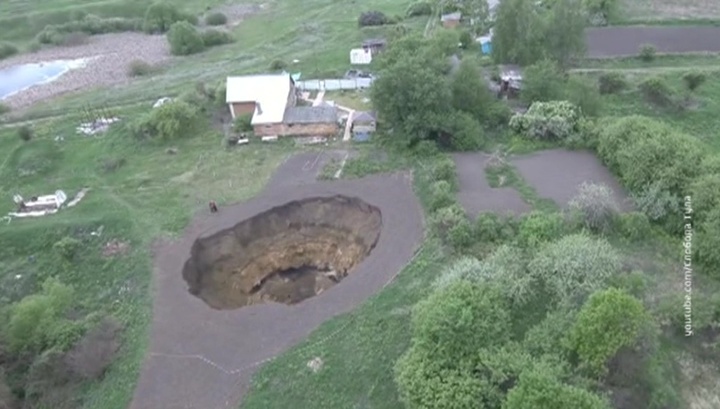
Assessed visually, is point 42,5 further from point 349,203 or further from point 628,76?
point 628,76

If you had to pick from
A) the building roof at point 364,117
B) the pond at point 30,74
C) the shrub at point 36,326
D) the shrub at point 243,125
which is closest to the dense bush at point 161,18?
the pond at point 30,74

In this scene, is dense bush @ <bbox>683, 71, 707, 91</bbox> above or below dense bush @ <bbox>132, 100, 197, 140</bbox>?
above

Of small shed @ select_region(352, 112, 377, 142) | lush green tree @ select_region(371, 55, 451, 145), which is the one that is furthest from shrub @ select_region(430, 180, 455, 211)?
small shed @ select_region(352, 112, 377, 142)

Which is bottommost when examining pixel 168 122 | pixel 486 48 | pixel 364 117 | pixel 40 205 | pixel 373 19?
pixel 40 205

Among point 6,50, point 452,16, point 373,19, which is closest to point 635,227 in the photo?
point 452,16

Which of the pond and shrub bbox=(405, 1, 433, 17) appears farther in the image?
shrub bbox=(405, 1, 433, 17)

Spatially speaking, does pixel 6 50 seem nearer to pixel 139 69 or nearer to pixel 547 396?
pixel 139 69

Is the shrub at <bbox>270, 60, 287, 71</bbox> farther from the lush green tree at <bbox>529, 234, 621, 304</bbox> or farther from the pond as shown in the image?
the lush green tree at <bbox>529, 234, 621, 304</bbox>
